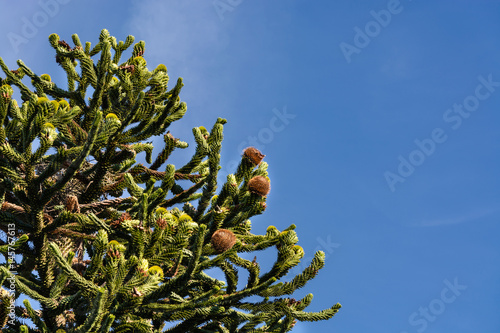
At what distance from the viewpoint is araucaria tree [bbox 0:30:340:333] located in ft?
15.0

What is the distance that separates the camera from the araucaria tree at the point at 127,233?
15.0ft

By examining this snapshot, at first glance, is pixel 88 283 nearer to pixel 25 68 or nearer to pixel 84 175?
pixel 84 175

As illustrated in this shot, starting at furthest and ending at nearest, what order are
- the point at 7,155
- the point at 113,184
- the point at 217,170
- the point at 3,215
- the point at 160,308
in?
the point at 113,184 < the point at 217,170 < the point at 3,215 < the point at 7,155 < the point at 160,308

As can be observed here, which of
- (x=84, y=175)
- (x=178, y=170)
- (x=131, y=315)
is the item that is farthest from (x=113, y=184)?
(x=131, y=315)

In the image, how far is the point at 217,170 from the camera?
5789mm

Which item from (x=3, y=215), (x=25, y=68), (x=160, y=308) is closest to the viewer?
(x=160, y=308)

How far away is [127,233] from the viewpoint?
536 cm

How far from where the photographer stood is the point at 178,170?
23.0 ft

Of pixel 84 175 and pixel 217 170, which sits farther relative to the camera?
pixel 84 175

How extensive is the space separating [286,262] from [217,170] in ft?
4.81

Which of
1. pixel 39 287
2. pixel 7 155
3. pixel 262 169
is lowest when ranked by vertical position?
pixel 39 287

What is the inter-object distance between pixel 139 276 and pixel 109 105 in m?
3.91

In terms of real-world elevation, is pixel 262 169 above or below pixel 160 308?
above

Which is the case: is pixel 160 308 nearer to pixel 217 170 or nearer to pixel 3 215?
pixel 217 170
